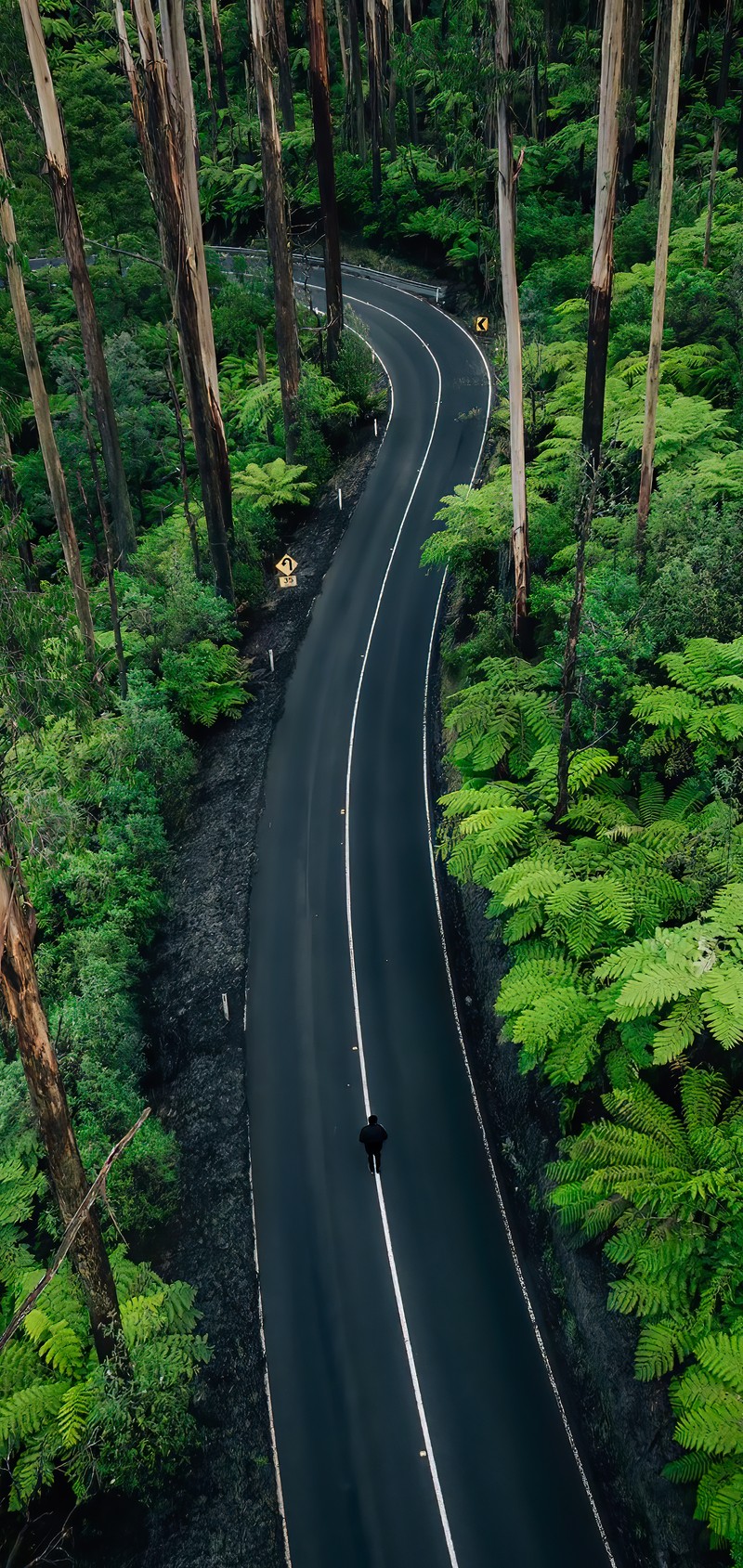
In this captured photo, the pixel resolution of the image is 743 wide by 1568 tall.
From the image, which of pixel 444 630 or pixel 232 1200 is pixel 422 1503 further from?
pixel 444 630

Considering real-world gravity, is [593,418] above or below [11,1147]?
above

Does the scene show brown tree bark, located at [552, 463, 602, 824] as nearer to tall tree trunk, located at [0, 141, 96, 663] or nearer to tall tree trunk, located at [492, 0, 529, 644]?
tall tree trunk, located at [492, 0, 529, 644]

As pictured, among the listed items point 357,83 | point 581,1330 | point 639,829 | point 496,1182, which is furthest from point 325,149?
point 581,1330

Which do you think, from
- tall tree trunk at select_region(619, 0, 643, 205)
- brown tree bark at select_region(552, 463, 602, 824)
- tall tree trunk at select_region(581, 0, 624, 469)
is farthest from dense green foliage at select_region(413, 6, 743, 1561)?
tall tree trunk at select_region(619, 0, 643, 205)

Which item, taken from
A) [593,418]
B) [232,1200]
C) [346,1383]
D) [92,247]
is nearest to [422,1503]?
[346,1383]

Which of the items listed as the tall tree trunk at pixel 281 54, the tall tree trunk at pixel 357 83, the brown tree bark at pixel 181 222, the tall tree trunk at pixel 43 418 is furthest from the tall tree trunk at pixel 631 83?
the tall tree trunk at pixel 357 83

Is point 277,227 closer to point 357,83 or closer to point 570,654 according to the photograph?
point 570,654

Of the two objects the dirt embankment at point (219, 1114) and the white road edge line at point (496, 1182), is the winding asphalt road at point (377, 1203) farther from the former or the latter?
the dirt embankment at point (219, 1114)
